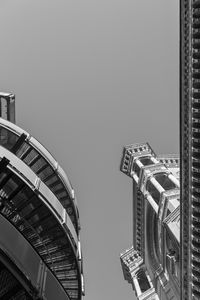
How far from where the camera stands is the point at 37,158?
80.4 feet

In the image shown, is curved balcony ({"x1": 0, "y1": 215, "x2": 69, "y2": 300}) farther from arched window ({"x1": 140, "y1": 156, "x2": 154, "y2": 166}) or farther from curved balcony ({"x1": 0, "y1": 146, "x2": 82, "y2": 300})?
arched window ({"x1": 140, "y1": 156, "x2": 154, "y2": 166})

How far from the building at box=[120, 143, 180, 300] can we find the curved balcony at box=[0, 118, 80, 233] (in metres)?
40.9

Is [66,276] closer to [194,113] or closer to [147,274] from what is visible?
[194,113]

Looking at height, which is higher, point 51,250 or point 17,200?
point 17,200

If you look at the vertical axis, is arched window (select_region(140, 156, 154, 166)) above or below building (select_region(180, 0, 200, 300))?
below

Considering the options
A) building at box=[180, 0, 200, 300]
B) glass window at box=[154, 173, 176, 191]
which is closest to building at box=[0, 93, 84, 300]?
building at box=[180, 0, 200, 300]

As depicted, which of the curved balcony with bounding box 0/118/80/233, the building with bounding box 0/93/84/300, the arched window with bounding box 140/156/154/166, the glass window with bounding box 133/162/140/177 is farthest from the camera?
the arched window with bounding box 140/156/154/166

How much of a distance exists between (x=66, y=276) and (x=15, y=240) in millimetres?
9572

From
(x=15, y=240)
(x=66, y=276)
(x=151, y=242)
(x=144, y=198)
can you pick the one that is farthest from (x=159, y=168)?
(x=15, y=240)

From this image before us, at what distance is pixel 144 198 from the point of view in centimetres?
9244

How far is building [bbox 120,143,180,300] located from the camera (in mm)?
70750

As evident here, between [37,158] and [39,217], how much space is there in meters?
6.98

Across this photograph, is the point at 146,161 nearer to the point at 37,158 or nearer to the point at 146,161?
the point at 146,161

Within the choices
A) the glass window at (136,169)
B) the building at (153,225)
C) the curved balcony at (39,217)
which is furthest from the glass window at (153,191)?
the curved balcony at (39,217)
